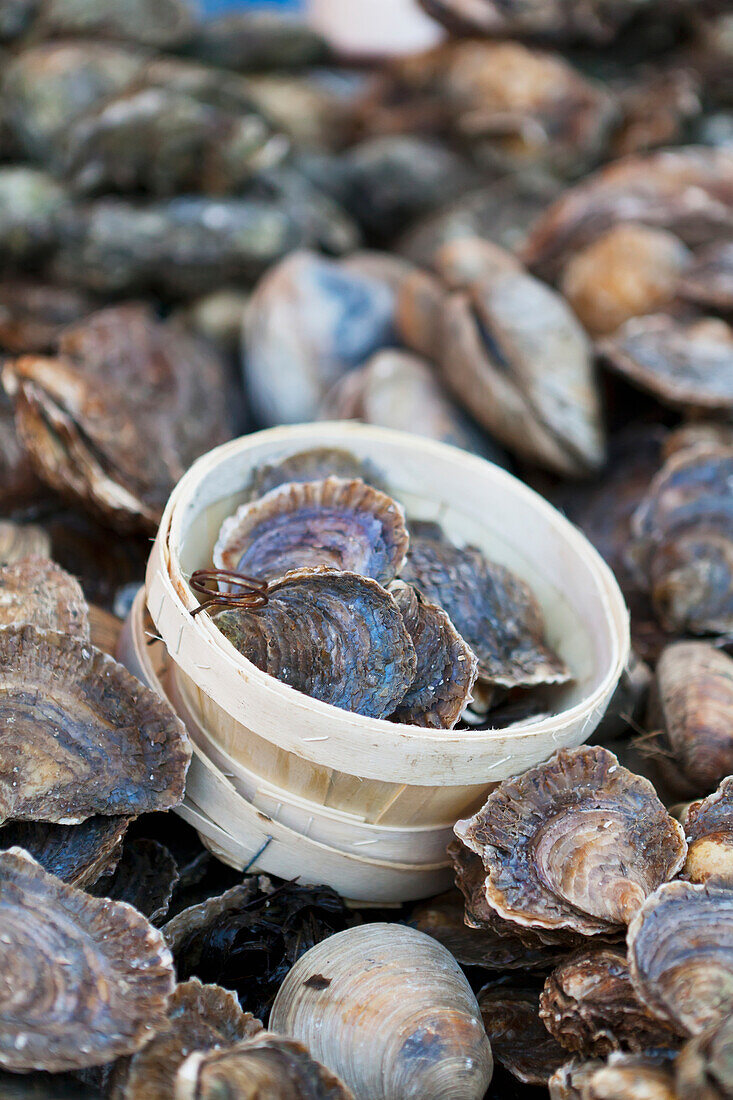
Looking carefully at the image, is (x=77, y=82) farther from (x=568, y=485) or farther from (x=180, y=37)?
(x=568, y=485)

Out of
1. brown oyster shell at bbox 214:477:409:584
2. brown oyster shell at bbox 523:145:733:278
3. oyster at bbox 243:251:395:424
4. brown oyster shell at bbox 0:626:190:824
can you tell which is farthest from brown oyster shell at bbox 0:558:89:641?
brown oyster shell at bbox 523:145:733:278

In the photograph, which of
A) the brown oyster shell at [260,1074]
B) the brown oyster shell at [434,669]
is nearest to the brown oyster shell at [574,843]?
the brown oyster shell at [434,669]

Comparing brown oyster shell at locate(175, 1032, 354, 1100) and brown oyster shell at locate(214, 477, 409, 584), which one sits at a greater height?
brown oyster shell at locate(214, 477, 409, 584)

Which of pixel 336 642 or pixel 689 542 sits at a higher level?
pixel 336 642

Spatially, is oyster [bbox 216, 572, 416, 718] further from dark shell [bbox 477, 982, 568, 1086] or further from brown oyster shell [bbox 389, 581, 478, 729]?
dark shell [bbox 477, 982, 568, 1086]

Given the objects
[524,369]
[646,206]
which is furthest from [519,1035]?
[646,206]

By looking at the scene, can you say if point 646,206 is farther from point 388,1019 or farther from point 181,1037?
point 181,1037
